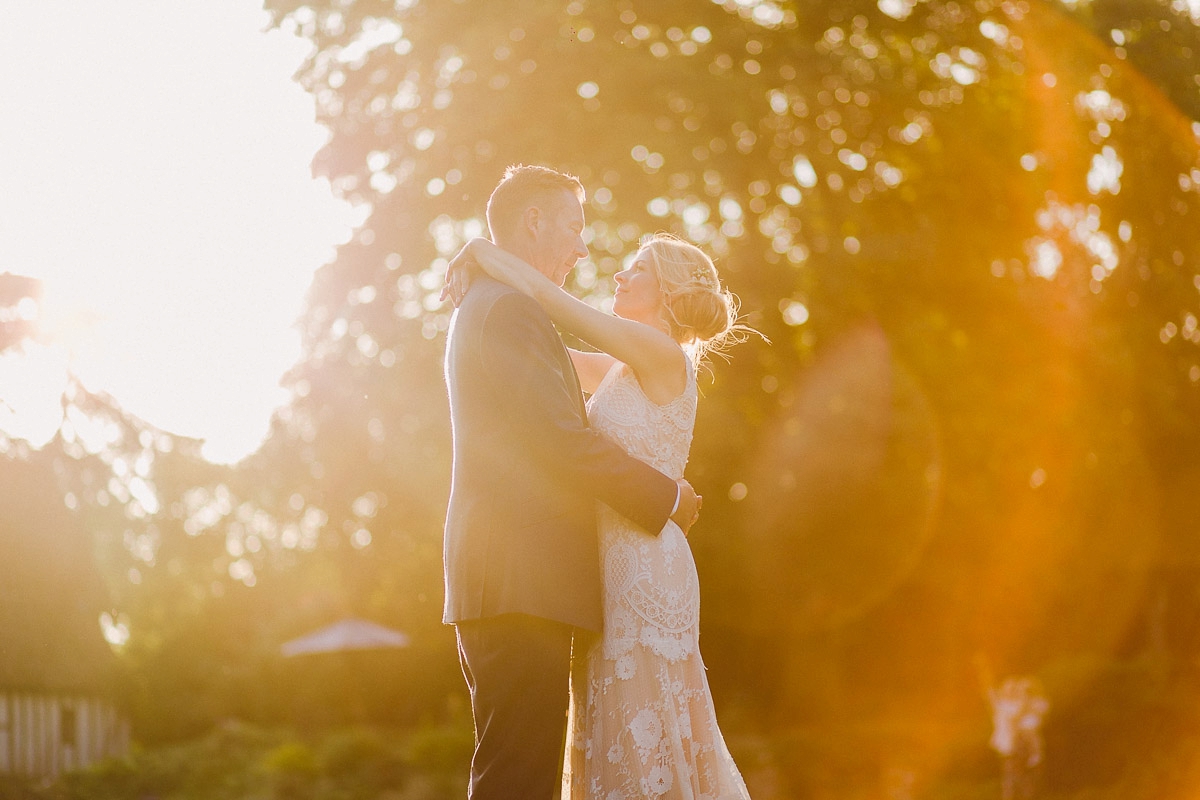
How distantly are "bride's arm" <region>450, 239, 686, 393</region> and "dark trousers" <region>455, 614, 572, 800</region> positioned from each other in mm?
953

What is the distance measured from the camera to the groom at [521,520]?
3.53 metres

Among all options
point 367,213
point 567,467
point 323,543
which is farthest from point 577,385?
point 323,543

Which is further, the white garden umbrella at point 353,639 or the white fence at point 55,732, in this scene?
the white garden umbrella at point 353,639

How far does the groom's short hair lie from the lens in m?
4.00

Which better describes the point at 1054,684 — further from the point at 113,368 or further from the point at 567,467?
the point at 567,467

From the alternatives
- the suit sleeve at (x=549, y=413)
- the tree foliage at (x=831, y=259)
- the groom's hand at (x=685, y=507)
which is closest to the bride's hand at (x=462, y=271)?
the suit sleeve at (x=549, y=413)

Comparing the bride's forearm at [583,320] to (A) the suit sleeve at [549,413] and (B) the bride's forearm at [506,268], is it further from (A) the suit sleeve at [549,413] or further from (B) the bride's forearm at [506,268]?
(A) the suit sleeve at [549,413]

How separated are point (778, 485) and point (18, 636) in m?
11.7

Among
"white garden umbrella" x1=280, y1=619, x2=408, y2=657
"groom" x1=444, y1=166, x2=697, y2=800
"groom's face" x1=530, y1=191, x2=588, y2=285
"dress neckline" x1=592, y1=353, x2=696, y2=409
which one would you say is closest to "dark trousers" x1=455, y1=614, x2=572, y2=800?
"groom" x1=444, y1=166, x2=697, y2=800

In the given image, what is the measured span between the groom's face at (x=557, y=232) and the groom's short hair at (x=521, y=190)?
33 mm

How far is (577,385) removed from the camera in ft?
12.8

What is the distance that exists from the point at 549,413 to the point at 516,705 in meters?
0.84

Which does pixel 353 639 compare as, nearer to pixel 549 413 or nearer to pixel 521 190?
pixel 521 190

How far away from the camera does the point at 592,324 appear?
4.04m
